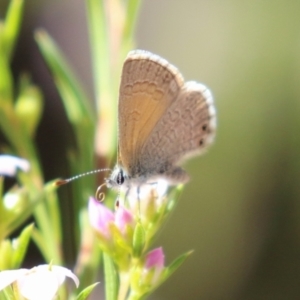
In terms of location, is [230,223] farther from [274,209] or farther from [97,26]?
[97,26]

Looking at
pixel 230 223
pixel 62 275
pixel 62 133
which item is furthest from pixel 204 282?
pixel 62 275

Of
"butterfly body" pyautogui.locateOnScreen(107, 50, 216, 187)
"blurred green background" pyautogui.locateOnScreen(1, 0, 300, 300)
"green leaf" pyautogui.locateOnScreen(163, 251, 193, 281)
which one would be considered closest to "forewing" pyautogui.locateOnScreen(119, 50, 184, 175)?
"butterfly body" pyautogui.locateOnScreen(107, 50, 216, 187)

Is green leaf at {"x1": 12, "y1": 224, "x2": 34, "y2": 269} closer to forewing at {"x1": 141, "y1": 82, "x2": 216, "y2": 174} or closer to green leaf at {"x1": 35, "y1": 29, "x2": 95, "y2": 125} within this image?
green leaf at {"x1": 35, "y1": 29, "x2": 95, "y2": 125}

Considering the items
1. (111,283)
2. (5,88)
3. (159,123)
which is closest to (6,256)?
(111,283)

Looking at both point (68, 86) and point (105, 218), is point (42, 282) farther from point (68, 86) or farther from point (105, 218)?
point (68, 86)

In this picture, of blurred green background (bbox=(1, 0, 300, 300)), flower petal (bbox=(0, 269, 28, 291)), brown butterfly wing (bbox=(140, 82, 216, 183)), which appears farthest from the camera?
blurred green background (bbox=(1, 0, 300, 300))

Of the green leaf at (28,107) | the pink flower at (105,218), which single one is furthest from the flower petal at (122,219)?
the green leaf at (28,107)
